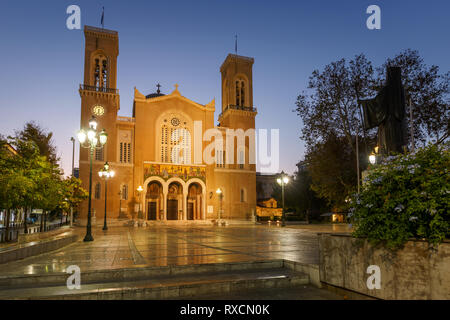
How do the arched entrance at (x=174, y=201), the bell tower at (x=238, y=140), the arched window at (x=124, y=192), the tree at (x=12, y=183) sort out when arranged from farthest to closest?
the bell tower at (x=238, y=140), the arched entrance at (x=174, y=201), the arched window at (x=124, y=192), the tree at (x=12, y=183)

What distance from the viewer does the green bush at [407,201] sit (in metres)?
3.82

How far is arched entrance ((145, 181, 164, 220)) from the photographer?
37.2 m

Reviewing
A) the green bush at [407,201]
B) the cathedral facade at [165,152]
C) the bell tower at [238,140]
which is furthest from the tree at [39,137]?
the green bush at [407,201]

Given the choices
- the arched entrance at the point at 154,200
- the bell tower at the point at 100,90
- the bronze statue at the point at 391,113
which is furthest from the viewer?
the arched entrance at the point at 154,200

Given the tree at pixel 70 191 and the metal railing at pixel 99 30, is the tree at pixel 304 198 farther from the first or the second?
the metal railing at pixel 99 30

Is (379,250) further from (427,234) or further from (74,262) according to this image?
(74,262)

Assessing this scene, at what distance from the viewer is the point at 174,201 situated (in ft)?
127

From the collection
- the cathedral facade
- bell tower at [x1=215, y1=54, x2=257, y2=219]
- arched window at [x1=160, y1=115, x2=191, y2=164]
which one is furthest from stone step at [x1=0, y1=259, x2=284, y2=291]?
arched window at [x1=160, y1=115, x2=191, y2=164]

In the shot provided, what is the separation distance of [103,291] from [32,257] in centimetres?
473

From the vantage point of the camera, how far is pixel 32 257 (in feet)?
26.8

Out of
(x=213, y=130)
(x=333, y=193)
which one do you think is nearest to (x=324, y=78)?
(x=333, y=193)

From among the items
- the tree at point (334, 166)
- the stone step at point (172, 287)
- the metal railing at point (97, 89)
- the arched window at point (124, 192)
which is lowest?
the stone step at point (172, 287)

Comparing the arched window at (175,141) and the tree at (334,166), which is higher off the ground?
the arched window at (175,141)

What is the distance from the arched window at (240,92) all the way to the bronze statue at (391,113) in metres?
34.2
